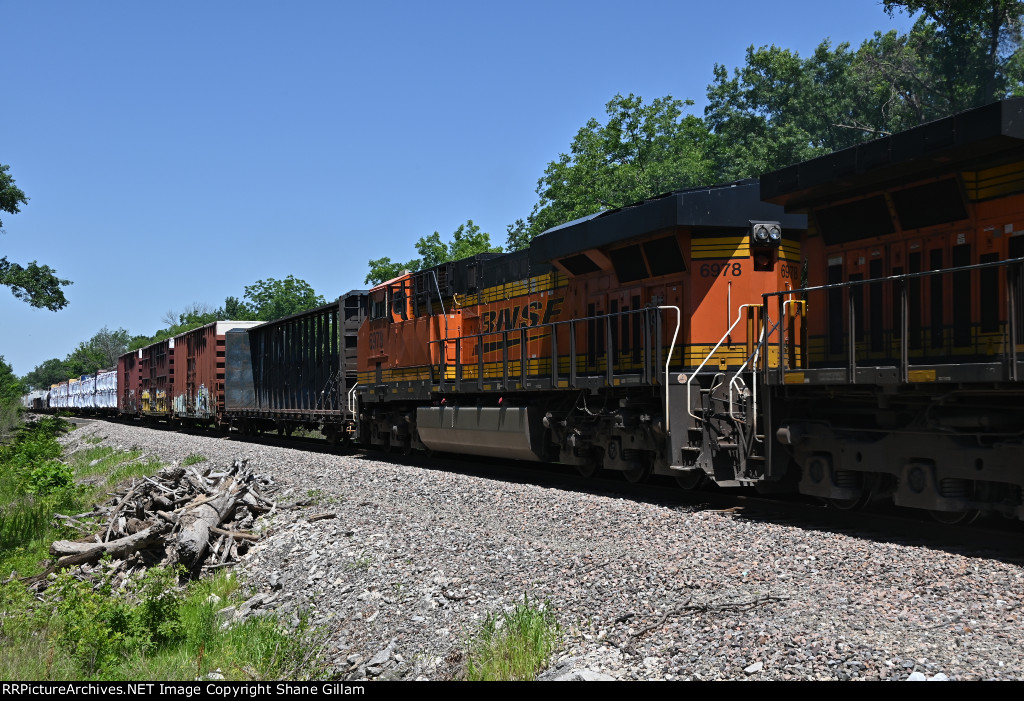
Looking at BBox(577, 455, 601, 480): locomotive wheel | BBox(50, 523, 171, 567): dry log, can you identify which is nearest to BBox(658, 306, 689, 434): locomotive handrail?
BBox(577, 455, 601, 480): locomotive wheel

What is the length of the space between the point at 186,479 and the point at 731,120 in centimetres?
3996

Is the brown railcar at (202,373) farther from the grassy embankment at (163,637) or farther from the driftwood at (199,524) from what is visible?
the driftwood at (199,524)

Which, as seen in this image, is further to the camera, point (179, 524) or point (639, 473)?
point (639, 473)

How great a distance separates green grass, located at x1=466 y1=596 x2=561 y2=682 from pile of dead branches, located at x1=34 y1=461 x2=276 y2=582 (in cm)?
513

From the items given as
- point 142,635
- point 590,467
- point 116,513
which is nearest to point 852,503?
point 590,467

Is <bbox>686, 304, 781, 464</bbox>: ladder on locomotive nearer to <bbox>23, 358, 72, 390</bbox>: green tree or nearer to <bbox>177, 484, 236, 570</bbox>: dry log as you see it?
<bbox>177, 484, 236, 570</bbox>: dry log

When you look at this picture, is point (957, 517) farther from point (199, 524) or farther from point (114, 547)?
point (114, 547)

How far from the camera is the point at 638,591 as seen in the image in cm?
625

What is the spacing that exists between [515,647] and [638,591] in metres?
1.19

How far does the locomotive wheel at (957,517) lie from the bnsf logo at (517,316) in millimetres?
6827

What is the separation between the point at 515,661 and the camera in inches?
208

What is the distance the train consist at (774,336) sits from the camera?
777cm

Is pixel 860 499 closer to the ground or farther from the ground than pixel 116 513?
farther from the ground

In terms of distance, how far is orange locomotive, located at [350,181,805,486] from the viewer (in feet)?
34.2
